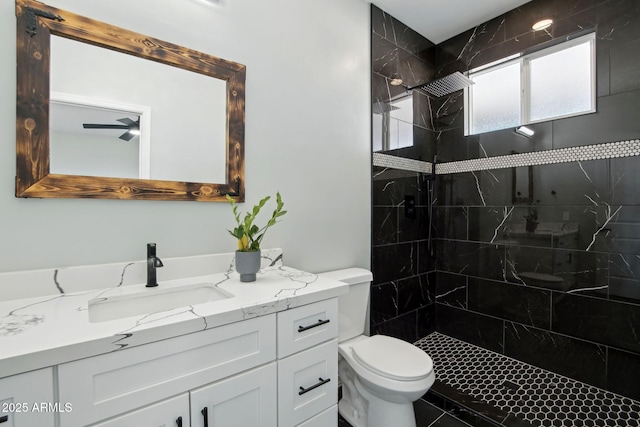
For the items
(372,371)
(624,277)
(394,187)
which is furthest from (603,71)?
(372,371)

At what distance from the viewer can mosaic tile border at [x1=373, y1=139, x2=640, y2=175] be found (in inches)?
70.6

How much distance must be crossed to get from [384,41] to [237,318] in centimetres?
229

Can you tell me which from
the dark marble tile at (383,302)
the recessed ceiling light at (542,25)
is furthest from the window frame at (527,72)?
the dark marble tile at (383,302)

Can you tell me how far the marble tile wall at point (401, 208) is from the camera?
2221 millimetres

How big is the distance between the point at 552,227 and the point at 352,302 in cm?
156

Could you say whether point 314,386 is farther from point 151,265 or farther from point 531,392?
point 531,392

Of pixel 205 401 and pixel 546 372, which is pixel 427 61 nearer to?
pixel 546 372

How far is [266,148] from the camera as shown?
5.38ft

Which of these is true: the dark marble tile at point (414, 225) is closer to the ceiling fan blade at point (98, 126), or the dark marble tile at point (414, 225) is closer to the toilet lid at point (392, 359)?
the toilet lid at point (392, 359)

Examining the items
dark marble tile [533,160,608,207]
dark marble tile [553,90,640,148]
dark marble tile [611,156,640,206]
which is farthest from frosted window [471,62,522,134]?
dark marble tile [611,156,640,206]

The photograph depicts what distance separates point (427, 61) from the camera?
2.68 m

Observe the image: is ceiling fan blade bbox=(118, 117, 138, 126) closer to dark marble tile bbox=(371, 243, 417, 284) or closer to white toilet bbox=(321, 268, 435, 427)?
white toilet bbox=(321, 268, 435, 427)

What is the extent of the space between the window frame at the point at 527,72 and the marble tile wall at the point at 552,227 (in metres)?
0.05

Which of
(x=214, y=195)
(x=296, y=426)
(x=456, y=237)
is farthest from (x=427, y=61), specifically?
(x=296, y=426)
